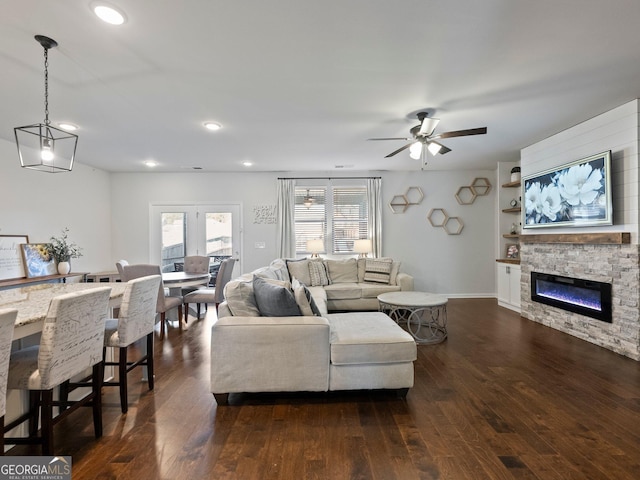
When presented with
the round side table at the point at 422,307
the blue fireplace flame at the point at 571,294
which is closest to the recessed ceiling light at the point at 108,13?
the round side table at the point at 422,307

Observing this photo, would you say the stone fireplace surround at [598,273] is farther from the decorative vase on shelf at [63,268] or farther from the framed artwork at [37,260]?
the framed artwork at [37,260]

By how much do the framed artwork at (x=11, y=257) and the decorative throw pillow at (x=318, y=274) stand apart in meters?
4.18

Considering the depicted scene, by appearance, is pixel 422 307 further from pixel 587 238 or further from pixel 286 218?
pixel 286 218

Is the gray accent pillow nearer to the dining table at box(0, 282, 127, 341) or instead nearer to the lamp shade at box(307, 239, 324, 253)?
the lamp shade at box(307, 239, 324, 253)

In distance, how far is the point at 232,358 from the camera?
7.88ft

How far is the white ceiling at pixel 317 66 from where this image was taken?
6.31 feet

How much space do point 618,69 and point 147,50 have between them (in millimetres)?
3691

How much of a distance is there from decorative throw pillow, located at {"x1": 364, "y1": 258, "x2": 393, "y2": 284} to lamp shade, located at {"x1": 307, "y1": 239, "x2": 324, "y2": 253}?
3.17ft

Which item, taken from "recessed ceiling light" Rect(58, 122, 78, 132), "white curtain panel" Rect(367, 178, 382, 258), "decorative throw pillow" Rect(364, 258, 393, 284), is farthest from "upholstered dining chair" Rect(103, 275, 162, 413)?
"white curtain panel" Rect(367, 178, 382, 258)

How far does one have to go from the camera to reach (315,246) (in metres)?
6.08

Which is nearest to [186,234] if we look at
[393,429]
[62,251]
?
[62,251]

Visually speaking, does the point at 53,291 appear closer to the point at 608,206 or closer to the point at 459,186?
the point at 608,206

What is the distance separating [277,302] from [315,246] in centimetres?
357

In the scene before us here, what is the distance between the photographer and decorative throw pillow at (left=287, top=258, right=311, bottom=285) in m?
5.47
